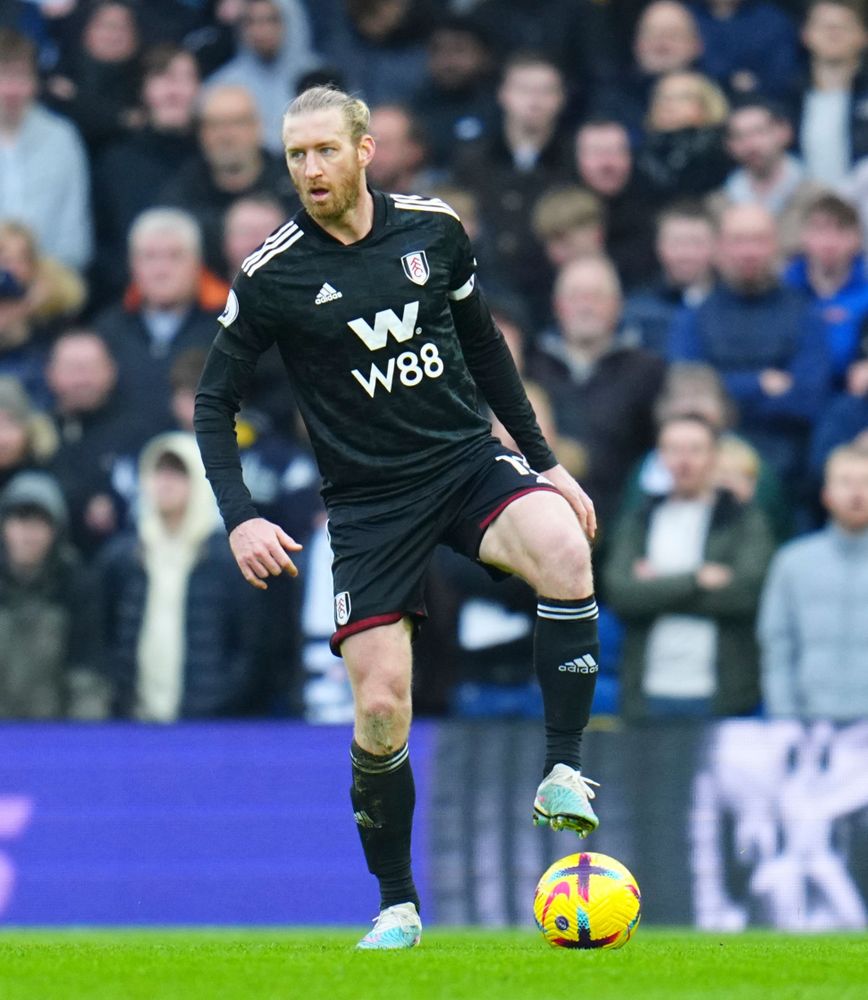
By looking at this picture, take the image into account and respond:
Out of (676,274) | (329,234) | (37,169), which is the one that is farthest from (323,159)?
(37,169)

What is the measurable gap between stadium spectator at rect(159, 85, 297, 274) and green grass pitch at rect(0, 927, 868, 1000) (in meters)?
6.38

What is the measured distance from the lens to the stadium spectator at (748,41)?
1383 centimetres

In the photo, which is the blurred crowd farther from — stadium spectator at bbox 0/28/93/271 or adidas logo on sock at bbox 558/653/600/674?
adidas logo on sock at bbox 558/653/600/674

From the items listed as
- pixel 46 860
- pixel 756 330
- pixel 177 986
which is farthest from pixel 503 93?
pixel 177 986

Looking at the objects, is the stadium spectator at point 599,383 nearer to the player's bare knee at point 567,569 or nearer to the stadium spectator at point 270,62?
the stadium spectator at point 270,62

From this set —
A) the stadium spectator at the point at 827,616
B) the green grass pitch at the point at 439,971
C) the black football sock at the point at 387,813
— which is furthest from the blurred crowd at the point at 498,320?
the black football sock at the point at 387,813

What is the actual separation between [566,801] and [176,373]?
5.73 metres

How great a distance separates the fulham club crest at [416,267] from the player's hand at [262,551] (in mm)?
966

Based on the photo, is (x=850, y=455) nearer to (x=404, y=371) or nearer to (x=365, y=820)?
(x=404, y=371)

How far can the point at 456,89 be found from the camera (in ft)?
45.2

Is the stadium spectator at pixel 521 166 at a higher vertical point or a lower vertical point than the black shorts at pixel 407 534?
higher

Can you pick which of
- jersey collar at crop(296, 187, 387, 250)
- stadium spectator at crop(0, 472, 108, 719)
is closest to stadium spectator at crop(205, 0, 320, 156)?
stadium spectator at crop(0, 472, 108, 719)

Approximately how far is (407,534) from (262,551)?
23.5 inches

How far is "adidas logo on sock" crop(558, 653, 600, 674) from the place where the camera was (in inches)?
274
